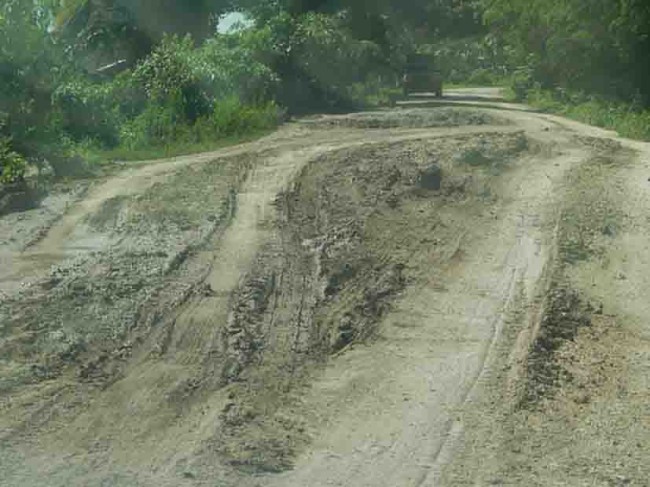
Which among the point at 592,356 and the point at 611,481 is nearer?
the point at 611,481

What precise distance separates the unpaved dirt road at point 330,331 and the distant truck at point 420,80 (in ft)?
82.1

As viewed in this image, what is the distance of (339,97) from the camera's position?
3644 centimetres

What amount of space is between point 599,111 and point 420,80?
12566 millimetres

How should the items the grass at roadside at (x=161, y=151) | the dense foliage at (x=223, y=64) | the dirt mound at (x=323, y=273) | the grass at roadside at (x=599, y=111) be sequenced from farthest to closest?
the grass at roadside at (x=599, y=111) → the grass at roadside at (x=161, y=151) → the dense foliage at (x=223, y=64) → the dirt mound at (x=323, y=273)

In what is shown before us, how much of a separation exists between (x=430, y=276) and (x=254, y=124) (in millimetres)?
15585

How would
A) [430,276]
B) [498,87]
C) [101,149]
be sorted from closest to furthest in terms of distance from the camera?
[430,276] < [101,149] < [498,87]

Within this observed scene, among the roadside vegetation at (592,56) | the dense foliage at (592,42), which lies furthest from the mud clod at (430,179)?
the dense foliage at (592,42)

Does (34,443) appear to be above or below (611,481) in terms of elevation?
above

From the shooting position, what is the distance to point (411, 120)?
95.4 ft

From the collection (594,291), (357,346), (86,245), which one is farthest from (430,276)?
(86,245)

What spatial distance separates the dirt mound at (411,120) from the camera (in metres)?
28.4

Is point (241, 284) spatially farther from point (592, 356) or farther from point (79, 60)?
point (79, 60)

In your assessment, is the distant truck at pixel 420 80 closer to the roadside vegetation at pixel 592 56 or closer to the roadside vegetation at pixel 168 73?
the roadside vegetation at pixel 168 73

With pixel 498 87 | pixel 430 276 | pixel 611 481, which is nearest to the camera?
pixel 611 481
